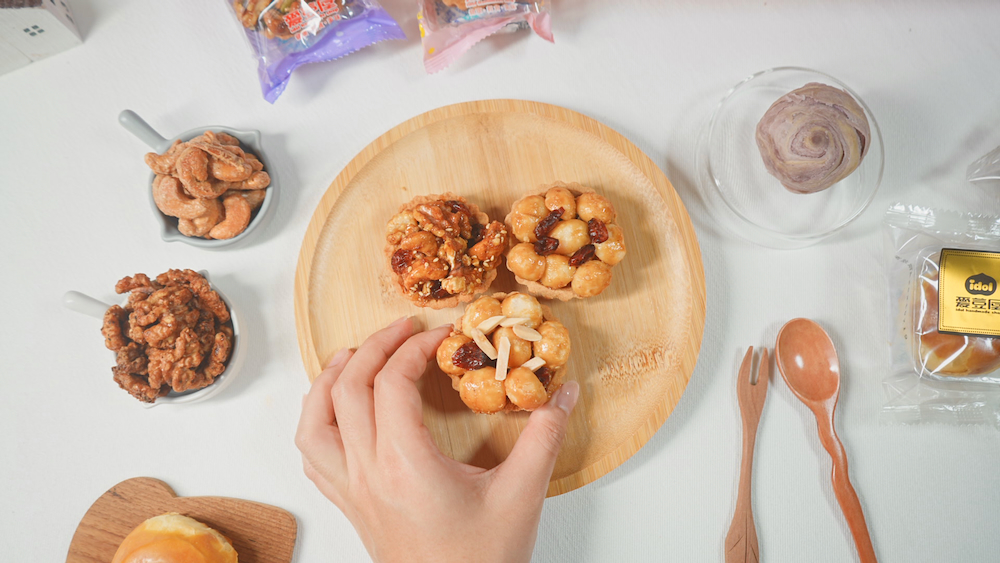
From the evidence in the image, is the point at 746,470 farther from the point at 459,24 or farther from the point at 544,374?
the point at 459,24

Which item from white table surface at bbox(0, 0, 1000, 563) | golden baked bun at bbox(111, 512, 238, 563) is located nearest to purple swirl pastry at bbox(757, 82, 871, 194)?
white table surface at bbox(0, 0, 1000, 563)

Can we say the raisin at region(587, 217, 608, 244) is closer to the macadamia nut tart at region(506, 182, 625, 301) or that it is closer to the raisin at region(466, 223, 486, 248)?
the macadamia nut tart at region(506, 182, 625, 301)

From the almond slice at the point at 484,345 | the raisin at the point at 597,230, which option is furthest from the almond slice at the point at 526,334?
the raisin at the point at 597,230

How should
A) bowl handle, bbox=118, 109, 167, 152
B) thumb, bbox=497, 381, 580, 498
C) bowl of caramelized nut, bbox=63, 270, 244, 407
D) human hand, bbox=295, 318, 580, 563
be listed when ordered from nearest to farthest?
human hand, bbox=295, 318, 580, 563
thumb, bbox=497, 381, 580, 498
bowl of caramelized nut, bbox=63, 270, 244, 407
bowl handle, bbox=118, 109, 167, 152

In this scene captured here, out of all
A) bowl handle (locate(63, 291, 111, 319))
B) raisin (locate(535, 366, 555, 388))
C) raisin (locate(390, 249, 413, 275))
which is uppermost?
raisin (locate(390, 249, 413, 275))

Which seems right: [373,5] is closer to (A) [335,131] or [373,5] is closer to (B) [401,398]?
(A) [335,131]

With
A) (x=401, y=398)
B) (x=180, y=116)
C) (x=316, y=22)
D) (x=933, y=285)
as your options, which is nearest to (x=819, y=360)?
(x=933, y=285)

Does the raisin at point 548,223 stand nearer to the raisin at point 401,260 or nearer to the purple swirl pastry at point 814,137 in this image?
the raisin at point 401,260
